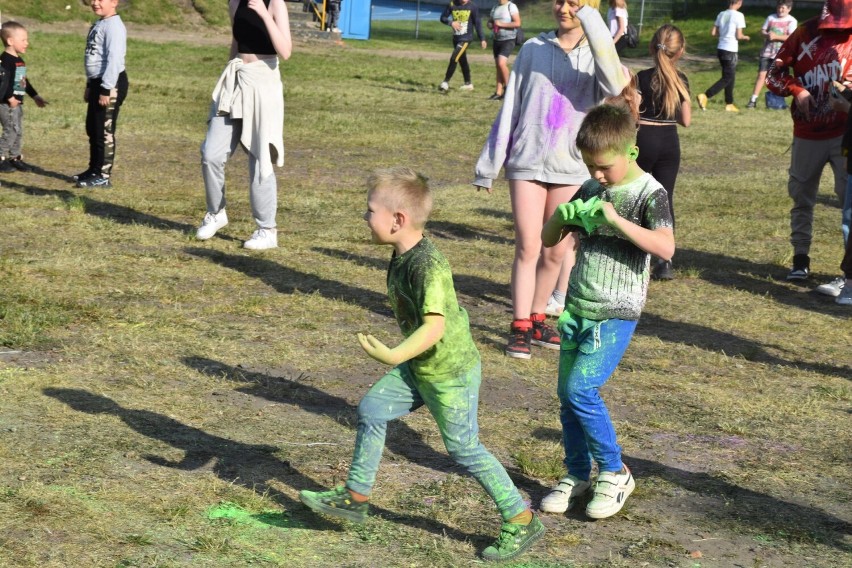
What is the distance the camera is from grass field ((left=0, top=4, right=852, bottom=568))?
Result: 4223 millimetres

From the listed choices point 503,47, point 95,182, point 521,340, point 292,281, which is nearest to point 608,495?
point 521,340

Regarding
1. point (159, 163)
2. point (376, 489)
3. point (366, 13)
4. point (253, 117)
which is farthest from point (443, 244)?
point (366, 13)

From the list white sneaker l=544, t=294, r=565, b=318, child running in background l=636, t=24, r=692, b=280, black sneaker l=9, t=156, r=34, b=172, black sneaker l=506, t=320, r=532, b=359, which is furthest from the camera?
black sneaker l=9, t=156, r=34, b=172

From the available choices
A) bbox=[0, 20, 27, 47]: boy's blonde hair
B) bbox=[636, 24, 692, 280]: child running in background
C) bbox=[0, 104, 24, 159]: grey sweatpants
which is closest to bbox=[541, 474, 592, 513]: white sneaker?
bbox=[636, 24, 692, 280]: child running in background

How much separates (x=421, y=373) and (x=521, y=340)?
8.72 ft

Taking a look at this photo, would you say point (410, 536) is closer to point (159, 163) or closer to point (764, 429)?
point (764, 429)

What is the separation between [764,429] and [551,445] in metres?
1.14

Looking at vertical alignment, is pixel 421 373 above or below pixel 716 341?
above

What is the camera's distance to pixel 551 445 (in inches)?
207

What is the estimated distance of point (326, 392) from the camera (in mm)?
5859

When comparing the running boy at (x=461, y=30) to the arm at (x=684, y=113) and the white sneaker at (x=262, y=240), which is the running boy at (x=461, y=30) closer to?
the white sneaker at (x=262, y=240)

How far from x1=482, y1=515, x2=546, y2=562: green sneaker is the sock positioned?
0.01 m

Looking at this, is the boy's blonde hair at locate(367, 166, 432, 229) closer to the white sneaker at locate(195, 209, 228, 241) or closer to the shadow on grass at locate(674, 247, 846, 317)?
the shadow on grass at locate(674, 247, 846, 317)

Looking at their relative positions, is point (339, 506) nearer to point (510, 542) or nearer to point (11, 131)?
point (510, 542)
